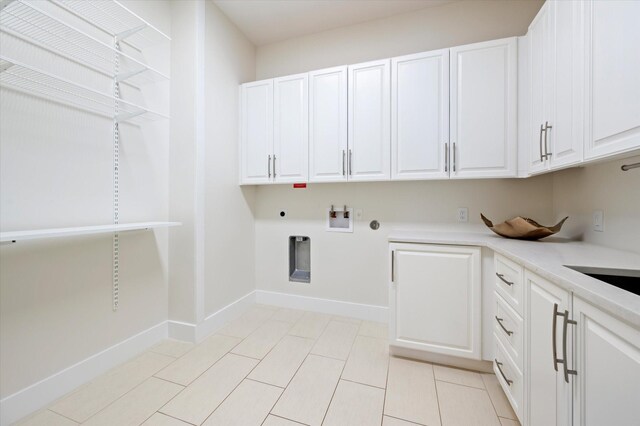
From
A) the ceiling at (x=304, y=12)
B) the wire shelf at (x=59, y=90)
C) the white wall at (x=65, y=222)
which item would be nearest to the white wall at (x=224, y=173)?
the ceiling at (x=304, y=12)

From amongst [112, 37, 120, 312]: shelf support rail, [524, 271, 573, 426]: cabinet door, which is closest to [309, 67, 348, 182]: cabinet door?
[112, 37, 120, 312]: shelf support rail

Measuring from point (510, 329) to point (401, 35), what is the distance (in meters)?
2.51

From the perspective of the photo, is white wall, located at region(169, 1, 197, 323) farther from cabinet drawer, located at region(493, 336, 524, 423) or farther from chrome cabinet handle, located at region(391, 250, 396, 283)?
cabinet drawer, located at region(493, 336, 524, 423)

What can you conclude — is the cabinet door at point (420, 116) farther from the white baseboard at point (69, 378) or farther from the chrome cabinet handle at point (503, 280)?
the white baseboard at point (69, 378)

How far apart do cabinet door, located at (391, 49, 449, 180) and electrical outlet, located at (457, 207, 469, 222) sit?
1.39 ft

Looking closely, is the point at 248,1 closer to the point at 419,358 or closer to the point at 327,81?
the point at 327,81

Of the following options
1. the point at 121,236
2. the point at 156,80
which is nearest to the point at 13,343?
the point at 121,236

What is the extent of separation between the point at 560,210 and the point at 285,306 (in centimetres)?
258

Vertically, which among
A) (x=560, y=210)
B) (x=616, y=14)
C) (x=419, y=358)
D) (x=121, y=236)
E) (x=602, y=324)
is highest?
(x=616, y=14)

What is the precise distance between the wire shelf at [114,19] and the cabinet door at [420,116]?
175 cm

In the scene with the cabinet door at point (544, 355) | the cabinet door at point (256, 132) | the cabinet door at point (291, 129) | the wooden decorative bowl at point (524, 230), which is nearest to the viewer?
the cabinet door at point (544, 355)

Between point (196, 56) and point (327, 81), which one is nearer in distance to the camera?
point (196, 56)

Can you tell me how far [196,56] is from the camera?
211cm

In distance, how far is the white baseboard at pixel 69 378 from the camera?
1300 millimetres
